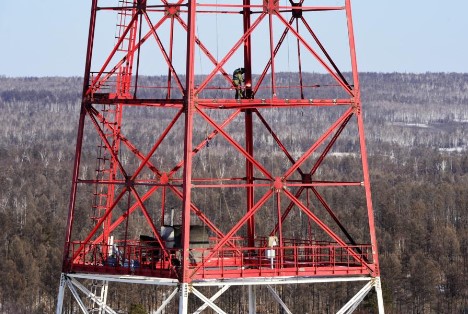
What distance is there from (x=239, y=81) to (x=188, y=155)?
641cm

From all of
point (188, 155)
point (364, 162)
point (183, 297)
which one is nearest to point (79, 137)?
point (188, 155)

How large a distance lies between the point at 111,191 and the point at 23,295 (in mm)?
86505

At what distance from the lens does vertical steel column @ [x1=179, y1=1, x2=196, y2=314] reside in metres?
36.8

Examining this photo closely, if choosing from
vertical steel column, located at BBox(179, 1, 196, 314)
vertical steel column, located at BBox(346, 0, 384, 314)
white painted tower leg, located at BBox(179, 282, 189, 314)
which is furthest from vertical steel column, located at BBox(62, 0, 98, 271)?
vertical steel column, located at BBox(346, 0, 384, 314)

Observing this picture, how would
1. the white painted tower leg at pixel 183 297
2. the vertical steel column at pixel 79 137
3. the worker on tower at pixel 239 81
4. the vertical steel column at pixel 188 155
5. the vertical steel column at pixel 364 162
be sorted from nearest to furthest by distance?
the white painted tower leg at pixel 183 297 < the vertical steel column at pixel 188 155 < the vertical steel column at pixel 364 162 < the vertical steel column at pixel 79 137 < the worker on tower at pixel 239 81

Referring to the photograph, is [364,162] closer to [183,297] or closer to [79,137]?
[183,297]

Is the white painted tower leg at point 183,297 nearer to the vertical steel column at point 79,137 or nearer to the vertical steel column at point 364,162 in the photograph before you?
the vertical steel column at point 79,137

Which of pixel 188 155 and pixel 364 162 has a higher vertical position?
pixel 364 162

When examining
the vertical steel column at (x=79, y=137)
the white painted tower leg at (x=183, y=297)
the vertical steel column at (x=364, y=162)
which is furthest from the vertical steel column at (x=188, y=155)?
the vertical steel column at (x=364, y=162)

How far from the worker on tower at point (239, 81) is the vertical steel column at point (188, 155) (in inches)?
180

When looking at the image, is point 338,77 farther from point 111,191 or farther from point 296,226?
point 296,226

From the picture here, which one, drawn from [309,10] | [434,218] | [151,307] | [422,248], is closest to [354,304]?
[309,10]

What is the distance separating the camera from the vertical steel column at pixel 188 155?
1451 inches

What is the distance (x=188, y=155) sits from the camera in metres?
37.1
